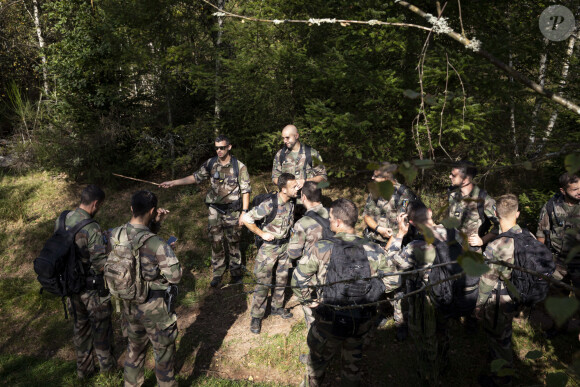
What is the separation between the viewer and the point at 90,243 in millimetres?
3998

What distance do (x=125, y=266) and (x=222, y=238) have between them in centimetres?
316

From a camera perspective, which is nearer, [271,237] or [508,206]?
[508,206]

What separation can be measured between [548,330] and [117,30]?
11510 mm

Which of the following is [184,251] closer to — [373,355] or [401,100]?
[373,355]

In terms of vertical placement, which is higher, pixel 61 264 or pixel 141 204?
pixel 141 204

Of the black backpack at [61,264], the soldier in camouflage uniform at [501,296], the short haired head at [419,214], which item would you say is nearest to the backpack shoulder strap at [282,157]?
the short haired head at [419,214]

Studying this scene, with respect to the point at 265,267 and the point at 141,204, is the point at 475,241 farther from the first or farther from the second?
the point at 141,204

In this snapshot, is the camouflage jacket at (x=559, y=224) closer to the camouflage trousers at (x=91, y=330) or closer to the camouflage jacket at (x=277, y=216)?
the camouflage jacket at (x=277, y=216)

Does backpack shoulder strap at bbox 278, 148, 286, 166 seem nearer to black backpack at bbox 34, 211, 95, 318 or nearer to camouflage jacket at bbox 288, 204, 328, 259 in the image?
camouflage jacket at bbox 288, 204, 328, 259

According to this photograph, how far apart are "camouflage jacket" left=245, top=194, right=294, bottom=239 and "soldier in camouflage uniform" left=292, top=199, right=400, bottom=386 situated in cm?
150

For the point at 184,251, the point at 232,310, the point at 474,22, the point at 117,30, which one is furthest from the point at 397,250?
the point at 117,30

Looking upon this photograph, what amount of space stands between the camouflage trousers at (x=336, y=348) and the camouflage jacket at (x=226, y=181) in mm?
3221

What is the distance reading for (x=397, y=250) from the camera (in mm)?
3812

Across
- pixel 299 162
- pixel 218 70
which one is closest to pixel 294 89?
pixel 218 70
